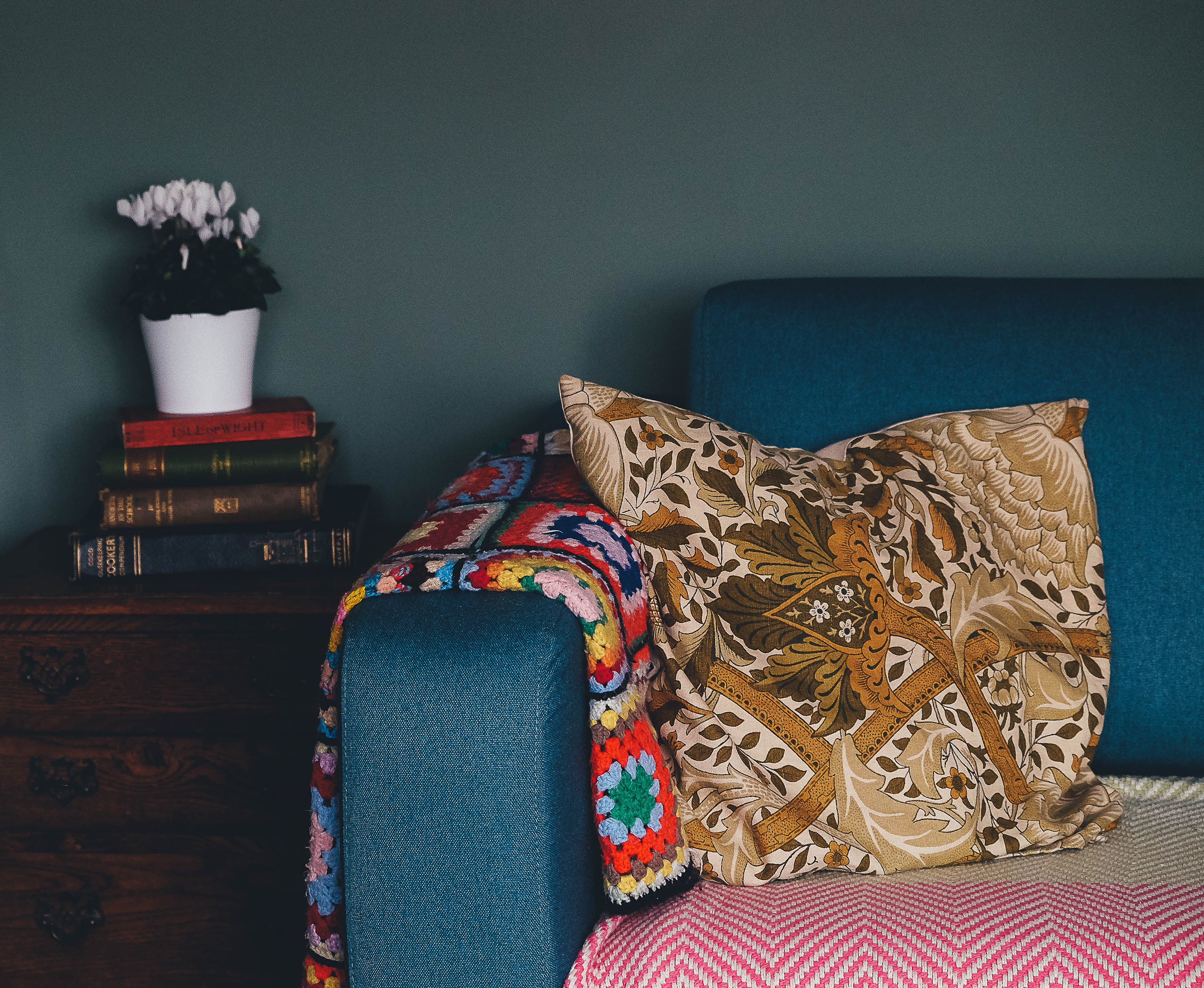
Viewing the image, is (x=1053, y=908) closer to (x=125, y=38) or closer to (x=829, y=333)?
(x=829, y=333)

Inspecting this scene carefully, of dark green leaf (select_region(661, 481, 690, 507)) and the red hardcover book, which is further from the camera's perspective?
the red hardcover book

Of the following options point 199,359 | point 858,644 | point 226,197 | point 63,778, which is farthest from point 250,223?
point 858,644

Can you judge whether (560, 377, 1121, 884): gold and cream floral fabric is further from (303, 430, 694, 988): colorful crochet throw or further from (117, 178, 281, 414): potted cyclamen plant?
(117, 178, 281, 414): potted cyclamen plant

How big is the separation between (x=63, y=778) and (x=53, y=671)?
135mm

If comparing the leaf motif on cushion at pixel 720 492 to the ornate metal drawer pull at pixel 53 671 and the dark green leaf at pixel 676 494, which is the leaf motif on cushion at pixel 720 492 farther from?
the ornate metal drawer pull at pixel 53 671

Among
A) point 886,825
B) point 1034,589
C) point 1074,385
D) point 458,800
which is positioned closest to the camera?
point 458,800

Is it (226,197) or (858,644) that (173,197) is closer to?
(226,197)

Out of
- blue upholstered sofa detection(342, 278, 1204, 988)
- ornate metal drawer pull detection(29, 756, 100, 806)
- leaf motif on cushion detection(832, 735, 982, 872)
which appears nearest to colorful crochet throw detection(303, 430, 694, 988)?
blue upholstered sofa detection(342, 278, 1204, 988)

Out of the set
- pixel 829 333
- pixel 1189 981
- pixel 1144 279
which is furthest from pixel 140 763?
pixel 1144 279

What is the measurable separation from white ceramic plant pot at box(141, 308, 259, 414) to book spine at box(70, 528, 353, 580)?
0.19m

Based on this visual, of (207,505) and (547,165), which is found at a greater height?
(547,165)

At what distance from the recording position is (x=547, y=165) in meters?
1.51

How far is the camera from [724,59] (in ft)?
4.79

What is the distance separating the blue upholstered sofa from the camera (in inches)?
28.6
